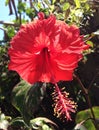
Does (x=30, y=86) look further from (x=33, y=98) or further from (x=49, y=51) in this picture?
(x=49, y=51)

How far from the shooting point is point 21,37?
1136 millimetres

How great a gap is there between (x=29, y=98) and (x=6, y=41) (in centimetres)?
80

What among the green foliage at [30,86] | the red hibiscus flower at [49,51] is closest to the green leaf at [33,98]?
the green foliage at [30,86]

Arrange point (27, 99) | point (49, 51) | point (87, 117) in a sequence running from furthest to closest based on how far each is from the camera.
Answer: point (87, 117)
point (27, 99)
point (49, 51)

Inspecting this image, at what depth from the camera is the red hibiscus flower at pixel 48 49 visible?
3.72 ft

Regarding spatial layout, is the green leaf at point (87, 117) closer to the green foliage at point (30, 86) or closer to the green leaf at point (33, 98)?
the green foliage at point (30, 86)

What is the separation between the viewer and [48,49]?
3.93 feet

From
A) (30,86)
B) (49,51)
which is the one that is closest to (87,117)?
(30,86)

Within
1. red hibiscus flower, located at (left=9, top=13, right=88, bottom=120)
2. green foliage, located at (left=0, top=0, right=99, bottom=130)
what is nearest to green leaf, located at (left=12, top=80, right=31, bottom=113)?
green foliage, located at (left=0, top=0, right=99, bottom=130)

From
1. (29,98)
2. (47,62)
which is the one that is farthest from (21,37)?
(29,98)

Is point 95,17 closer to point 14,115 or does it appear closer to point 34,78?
point 14,115

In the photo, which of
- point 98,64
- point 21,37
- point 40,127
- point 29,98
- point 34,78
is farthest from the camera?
point 98,64

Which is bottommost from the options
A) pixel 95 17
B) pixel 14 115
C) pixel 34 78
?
pixel 14 115

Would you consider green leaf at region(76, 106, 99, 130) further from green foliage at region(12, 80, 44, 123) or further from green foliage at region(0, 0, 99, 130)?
green foliage at region(12, 80, 44, 123)
